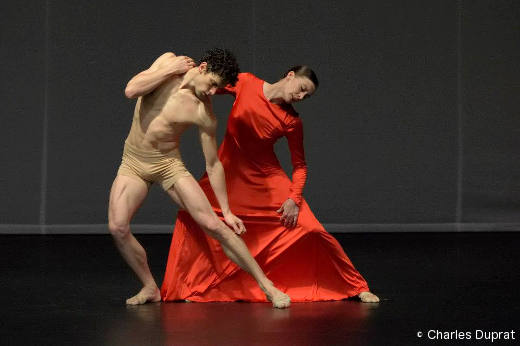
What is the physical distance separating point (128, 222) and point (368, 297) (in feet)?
4.08

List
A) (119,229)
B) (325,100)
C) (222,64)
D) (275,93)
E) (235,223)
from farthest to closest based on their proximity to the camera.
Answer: (325,100) → (275,93) → (235,223) → (119,229) → (222,64)

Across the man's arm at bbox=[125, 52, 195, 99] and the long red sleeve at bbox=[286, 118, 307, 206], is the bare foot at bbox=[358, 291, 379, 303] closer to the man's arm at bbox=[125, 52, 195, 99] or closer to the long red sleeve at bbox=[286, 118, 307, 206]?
the long red sleeve at bbox=[286, 118, 307, 206]

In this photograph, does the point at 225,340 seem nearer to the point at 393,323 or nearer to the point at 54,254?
the point at 393,323

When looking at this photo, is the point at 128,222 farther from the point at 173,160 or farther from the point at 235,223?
the point at 235,223

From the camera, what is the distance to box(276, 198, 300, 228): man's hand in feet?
14.5

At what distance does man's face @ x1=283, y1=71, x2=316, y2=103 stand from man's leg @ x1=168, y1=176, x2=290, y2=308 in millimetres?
629

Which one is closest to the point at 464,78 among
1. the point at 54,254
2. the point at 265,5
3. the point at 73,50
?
the point at 265,5

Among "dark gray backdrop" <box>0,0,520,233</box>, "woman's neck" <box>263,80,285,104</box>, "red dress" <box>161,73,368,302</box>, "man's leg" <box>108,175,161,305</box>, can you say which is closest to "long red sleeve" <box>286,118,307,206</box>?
"red dress" <box>161,73,368,302</box>

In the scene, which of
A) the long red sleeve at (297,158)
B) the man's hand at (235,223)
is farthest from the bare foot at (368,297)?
the man's hand at (235,223)

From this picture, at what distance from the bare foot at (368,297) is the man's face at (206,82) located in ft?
4.15

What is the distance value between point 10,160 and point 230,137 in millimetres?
3808

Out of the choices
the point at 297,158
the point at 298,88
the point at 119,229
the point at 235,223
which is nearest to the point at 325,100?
the point at 297,158

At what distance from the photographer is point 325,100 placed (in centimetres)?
793

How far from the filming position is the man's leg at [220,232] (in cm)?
417
